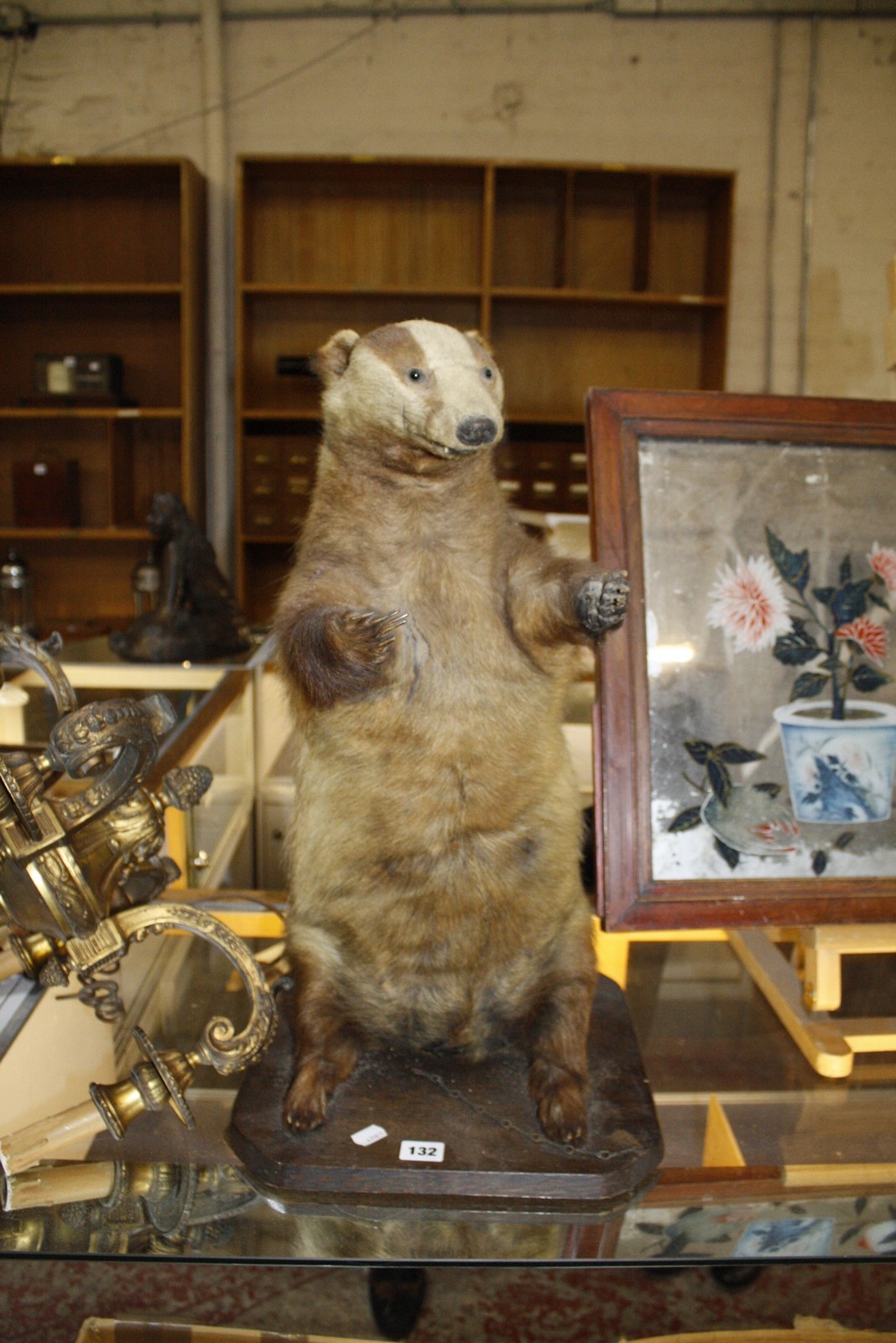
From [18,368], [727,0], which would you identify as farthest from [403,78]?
[18,368]

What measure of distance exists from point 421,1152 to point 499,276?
3156 millimetres

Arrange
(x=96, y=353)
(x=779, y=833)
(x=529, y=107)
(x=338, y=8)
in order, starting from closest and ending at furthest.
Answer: (x=779, y=833) → (x=338, y=8) → (x=529, y=107) → (x=96, y=353)

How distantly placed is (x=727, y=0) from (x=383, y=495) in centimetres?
322

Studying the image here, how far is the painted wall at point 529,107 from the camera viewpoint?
335cm

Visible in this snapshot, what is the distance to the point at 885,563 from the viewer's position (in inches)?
43.1

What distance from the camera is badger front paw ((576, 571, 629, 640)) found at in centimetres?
81

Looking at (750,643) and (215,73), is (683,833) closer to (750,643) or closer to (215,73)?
(750,643)

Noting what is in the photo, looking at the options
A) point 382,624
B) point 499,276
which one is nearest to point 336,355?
point 382,624

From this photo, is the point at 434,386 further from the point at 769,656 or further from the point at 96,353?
the point at 96,353

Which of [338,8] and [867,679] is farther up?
[338,8]

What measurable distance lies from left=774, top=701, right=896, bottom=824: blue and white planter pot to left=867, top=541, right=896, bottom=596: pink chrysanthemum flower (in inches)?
5.1

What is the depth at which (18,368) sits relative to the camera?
3.62 meters

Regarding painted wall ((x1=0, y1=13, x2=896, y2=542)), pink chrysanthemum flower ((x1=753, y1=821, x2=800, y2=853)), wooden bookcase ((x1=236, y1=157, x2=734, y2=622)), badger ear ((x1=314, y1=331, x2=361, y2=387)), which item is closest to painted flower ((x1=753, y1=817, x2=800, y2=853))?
pink chrysanthemum flower ((x1=753, y1=821, x2=800, y2=853))

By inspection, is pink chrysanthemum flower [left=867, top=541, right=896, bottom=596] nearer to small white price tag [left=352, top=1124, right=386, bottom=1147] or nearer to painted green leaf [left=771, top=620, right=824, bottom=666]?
painted green leaf [left=771, top=620, right=824, bottom=666]
